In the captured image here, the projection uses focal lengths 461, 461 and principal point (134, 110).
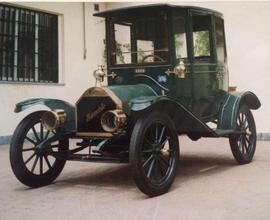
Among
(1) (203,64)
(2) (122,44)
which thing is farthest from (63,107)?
(1) (203,64)

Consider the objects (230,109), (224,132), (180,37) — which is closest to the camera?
(180,37)

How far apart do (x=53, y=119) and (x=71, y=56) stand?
644 cm

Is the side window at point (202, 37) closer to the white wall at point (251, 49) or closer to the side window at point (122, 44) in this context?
the side window at point (122, 44)

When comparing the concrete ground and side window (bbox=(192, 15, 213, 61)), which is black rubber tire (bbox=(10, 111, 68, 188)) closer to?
the concrete ground

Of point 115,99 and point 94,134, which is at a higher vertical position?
point 115,99

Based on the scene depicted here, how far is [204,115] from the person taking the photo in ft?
20.9

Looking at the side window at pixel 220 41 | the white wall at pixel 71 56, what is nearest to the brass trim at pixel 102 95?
the side window at pixel 220 41

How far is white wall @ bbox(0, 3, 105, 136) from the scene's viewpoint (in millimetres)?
10445

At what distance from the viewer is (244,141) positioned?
6879mm

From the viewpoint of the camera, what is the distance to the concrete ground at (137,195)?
4043 mm

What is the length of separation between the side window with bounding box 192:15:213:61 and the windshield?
2.11 feet

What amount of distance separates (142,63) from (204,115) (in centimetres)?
123

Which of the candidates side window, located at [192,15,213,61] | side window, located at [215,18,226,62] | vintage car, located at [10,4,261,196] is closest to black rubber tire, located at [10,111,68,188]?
vintage car, located at [10,4,261,196]

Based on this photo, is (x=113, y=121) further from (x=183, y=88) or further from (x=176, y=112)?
(x=183, y=88)
